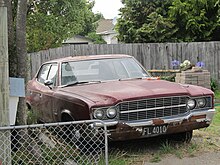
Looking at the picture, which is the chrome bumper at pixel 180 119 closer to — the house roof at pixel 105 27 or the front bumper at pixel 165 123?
the front bumper at pixel 165 123

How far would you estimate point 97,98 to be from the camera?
5012 millimetres

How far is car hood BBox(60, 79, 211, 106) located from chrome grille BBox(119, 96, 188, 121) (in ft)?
0.25

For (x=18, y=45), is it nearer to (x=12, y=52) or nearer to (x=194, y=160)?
(x=12, y=52)

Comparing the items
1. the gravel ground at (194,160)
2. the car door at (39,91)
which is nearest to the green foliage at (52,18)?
the car door at (39,91)

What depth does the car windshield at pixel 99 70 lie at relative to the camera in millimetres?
6289

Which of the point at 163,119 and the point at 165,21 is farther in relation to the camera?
the point at 165,21

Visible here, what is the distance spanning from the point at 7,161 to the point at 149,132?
7.23 feet

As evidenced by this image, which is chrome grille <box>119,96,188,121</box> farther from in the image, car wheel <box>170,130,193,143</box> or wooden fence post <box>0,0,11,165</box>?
wooden fence post <box>0,0,11,165</box>

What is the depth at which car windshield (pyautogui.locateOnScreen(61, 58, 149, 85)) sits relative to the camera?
20.6 feet

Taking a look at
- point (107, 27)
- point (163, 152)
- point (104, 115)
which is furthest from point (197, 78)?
point (107, 27)

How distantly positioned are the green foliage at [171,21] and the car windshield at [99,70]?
12.5m

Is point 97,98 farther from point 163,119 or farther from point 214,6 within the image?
point 214,6

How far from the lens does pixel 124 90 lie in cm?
527

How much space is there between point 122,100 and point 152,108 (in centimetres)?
50
